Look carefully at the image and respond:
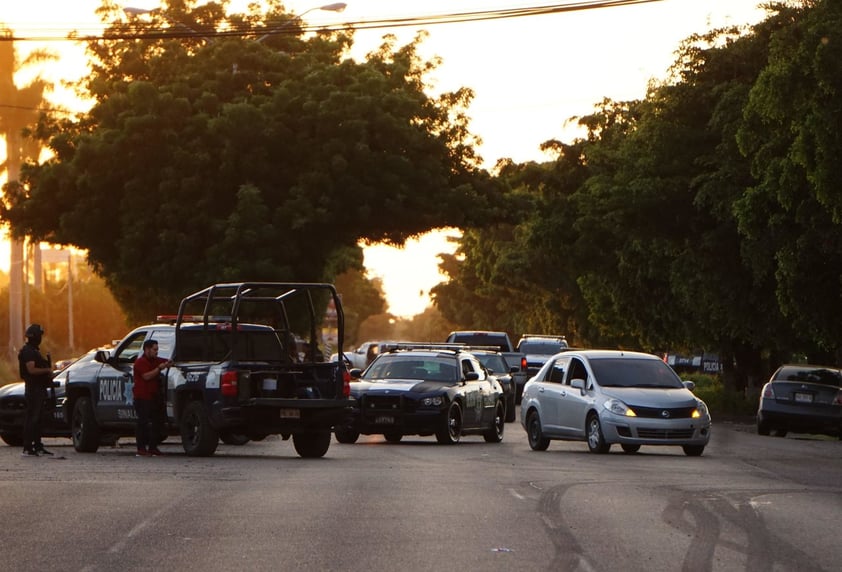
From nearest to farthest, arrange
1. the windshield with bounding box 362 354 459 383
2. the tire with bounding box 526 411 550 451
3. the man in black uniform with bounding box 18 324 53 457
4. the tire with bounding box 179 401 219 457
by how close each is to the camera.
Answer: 1. the man in black uniform with bounding box 18 324 53 457
2. the tire with bounding box 179 401 219 457
3. the tire with bounding box 526 411 550 451
4. the windshield with bounding box 362 354 459 383

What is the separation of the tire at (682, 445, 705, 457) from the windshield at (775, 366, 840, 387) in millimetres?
8084

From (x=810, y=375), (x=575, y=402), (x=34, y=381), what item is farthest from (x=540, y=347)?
(x=34, y=381)

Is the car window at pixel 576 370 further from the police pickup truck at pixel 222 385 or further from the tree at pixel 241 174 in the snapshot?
the tree at pixel 241 174

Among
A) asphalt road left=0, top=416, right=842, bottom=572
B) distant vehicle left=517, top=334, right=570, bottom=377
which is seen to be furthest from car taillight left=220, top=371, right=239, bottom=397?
distant vehicle left=517, top=334, right=570, bottom=377

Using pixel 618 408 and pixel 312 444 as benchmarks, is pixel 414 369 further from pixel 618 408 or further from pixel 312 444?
pixel 312 444

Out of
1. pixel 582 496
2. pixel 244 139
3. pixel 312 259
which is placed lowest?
pixel 582 496

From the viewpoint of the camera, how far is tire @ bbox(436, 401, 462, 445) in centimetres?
2812

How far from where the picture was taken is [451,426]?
2845cm

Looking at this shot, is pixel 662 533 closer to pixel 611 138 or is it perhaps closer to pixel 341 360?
pixel 341 360

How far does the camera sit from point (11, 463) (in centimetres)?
2242

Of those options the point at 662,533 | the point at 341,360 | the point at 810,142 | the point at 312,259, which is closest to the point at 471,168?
the point at 312,259

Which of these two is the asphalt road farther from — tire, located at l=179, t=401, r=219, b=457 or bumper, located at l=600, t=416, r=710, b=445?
bumper, located at l=600, t=416, r=710, b=445

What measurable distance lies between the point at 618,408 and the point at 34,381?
866 cm

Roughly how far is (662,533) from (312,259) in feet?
104
